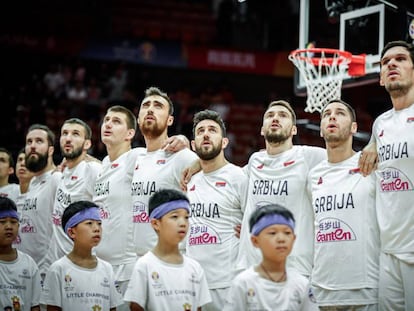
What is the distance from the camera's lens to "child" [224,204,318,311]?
4.85m

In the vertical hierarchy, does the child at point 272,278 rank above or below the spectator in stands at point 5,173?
below

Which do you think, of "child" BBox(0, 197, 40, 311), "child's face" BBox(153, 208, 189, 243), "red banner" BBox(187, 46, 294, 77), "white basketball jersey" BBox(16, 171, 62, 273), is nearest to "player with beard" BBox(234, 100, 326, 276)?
"child's face" BBox(153, 208, 189, 243)

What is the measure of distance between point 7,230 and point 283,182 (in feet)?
8.56

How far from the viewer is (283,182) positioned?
6.14 m

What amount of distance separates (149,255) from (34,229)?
2988mm

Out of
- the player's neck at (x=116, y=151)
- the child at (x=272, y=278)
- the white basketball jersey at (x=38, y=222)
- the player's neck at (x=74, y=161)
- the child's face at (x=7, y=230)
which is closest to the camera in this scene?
the child at (x=272, y=278)

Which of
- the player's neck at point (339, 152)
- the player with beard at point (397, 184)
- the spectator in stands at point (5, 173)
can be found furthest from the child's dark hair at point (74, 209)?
the spectator in stands at point (5, 173)

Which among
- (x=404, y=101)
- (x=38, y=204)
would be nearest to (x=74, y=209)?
(x=38, y=204)

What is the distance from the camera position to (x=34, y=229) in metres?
7.92

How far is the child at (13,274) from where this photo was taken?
257 inches

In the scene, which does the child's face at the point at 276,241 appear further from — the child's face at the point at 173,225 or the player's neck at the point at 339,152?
the player's neck at the point at 339,152

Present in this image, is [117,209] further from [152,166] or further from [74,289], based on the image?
[74,289]

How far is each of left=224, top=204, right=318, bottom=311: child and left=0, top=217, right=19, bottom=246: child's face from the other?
262cm

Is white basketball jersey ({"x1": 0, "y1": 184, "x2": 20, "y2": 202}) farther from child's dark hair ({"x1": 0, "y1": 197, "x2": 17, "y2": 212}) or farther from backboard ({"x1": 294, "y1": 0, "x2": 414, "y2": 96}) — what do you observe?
backboard ({"x1": 294, "y1": 0, "x2": 414, "y2": 96})
